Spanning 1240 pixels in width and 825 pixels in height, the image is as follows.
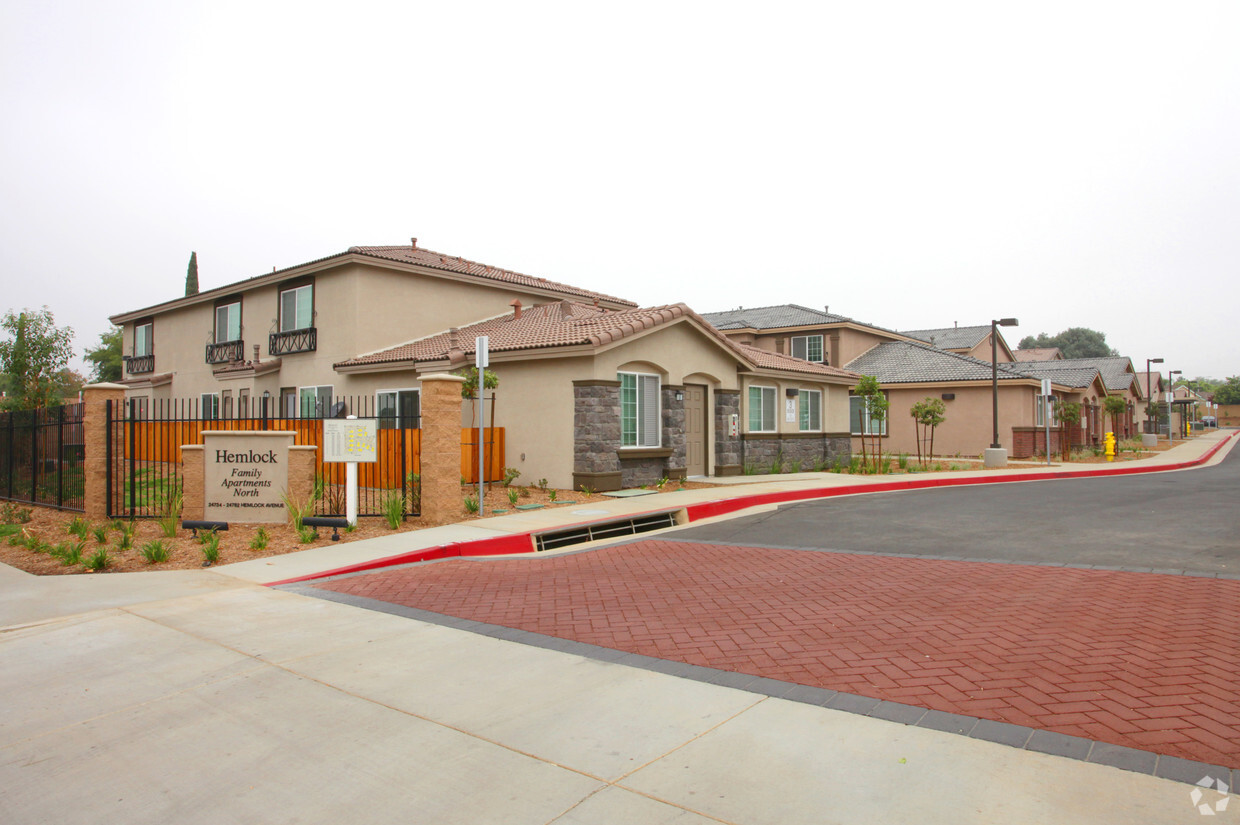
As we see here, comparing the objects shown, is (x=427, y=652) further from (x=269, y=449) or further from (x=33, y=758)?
(x=269, y=449)

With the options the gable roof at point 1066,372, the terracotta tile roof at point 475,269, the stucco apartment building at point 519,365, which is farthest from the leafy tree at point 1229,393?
the terracotta tile roof at point 475,269

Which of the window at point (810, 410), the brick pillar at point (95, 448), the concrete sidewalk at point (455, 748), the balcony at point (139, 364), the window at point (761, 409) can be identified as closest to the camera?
the concrete sidewalk at point (455, 748)

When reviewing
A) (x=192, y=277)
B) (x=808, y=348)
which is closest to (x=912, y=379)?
(x=808, y=348)

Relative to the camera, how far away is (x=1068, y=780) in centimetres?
380

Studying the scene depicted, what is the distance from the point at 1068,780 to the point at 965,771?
461 millimetres

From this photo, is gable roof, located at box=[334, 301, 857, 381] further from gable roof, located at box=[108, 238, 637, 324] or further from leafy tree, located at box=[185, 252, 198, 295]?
leafy tree, located at box=[185, 252, 198, 295]

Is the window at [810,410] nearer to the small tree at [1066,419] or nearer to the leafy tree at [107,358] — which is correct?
the small tree at [1066,419]

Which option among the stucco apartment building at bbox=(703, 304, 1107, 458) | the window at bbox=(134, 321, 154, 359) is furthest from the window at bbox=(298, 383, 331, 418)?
the stucco apartment building at bbox=(703, 304, 1107, 458)

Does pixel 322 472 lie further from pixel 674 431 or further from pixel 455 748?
pixel 455 748

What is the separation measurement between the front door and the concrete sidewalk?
45.8ft

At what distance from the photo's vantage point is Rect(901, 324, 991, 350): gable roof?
46.6 m

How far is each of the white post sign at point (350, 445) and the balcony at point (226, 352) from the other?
1707cm

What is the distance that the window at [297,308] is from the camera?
23906mm

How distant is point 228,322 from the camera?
2797 cm
